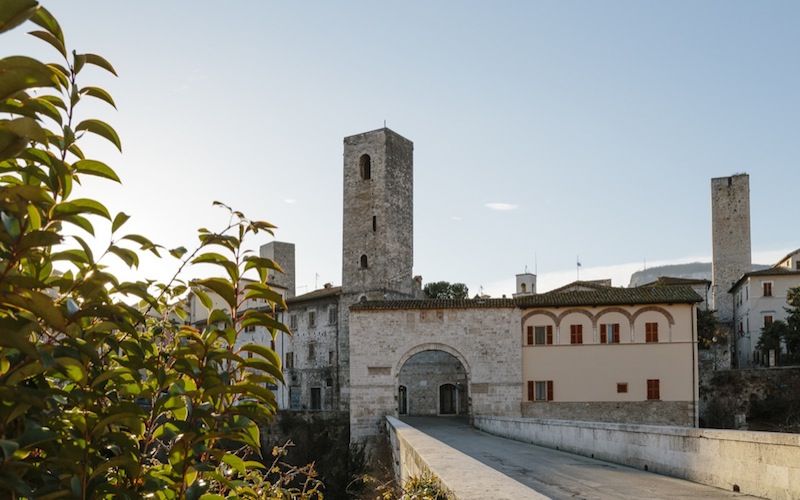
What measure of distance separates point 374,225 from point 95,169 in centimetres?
4187

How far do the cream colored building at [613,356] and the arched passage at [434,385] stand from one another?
11201 millimetres

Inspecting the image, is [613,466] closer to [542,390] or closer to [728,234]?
[542,390]

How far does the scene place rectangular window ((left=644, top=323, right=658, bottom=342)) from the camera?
102 feet

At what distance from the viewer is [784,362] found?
42.2 meters

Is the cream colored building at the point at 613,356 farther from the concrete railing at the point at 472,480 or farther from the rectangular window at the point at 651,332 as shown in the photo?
the concrete railing at the point at 472,480

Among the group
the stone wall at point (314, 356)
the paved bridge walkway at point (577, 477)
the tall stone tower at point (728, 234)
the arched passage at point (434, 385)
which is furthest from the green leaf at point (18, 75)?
the tall stone tower at point (728, 234)

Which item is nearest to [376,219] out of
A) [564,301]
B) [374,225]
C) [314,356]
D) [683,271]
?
[374,225]

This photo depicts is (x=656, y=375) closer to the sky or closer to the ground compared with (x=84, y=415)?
closer to the ground

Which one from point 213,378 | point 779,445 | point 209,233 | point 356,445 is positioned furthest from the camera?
point 356,445

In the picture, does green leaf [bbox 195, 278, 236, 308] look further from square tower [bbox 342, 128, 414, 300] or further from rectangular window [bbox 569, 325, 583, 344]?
square tower [bbox 342, 128, 414, 300]

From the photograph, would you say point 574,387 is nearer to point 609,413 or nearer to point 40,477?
point 609,413

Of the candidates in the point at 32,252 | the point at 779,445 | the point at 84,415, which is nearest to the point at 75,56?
the point at 32,252

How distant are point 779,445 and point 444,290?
55853mm

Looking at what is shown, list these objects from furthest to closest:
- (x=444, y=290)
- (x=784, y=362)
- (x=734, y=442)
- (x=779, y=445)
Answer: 1. (x=444, y=290)
2. (x=784, y=362)
3. (x=734, y=442)
4. (x=779, y=445)
